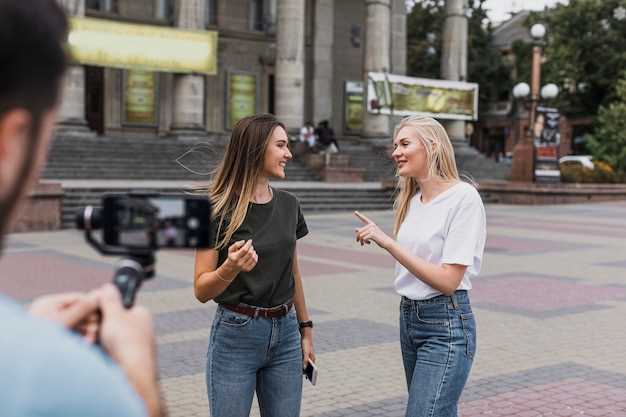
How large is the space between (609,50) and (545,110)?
25414mm

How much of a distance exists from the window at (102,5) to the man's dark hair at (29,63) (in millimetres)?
36538

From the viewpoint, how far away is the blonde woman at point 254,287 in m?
3.70

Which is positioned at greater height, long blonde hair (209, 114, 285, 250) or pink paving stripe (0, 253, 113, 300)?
long blonde hair (209, 114, 285, 250)

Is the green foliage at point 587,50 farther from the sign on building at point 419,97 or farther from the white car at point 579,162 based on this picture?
the sign on building at point 419,97

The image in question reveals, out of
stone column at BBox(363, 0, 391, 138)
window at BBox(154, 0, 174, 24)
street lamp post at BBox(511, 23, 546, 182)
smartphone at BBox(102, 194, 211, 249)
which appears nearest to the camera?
smartphone at BBox(102, 194, 211, 249)

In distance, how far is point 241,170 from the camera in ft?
12.6

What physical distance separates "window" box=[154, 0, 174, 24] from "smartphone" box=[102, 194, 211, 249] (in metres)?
37.1

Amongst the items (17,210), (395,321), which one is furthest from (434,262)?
(395,321)

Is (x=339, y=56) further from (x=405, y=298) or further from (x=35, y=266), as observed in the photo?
(x=405, y=298)

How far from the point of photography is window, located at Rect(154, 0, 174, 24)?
3744 cm

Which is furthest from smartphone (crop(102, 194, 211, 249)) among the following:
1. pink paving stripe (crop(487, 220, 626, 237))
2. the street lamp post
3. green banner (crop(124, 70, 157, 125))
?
green banner (crop(124, 70, 157, 125))

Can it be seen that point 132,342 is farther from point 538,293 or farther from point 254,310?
point 538,293

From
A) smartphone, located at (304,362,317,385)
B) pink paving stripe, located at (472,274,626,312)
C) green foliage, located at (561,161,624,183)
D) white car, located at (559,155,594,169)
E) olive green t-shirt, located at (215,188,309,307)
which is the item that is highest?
olive green t-shirt, located at (215,188,309,307)

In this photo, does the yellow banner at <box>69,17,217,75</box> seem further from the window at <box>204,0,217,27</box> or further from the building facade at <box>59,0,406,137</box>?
the window at <box>204,0,217,27</box>
